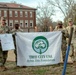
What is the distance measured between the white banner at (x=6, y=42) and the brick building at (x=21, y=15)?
103 m

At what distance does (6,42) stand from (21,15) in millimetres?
107919

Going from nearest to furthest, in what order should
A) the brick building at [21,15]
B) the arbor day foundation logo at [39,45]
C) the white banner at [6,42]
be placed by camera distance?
the white banner at [6,42], the arbor day foundation logo at [39,45], the brick building at [21,15]

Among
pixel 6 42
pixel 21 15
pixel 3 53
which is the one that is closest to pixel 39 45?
pixel 6 42

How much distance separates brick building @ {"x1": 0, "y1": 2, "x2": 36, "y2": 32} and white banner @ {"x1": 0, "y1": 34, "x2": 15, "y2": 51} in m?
103

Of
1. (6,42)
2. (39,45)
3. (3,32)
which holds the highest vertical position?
(3,32)

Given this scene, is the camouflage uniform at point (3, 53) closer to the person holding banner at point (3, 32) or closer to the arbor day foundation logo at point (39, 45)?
the person holding banner at point (3, 32)

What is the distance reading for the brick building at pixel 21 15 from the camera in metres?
112

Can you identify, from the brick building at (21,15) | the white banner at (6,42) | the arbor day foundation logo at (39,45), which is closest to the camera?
the white banner at (6,42)

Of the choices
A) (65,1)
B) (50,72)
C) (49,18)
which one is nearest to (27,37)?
(50,72)

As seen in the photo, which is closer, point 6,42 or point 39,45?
point 6,42

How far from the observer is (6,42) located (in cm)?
939

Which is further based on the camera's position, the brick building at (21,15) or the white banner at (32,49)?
the brick building at (21,15)

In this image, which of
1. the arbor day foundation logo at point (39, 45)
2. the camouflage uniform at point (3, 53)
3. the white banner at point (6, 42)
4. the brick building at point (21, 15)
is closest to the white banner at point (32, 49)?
the arbor day foundation logo at point (39, 45)

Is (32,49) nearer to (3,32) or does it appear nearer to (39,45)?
A: (39,45)
